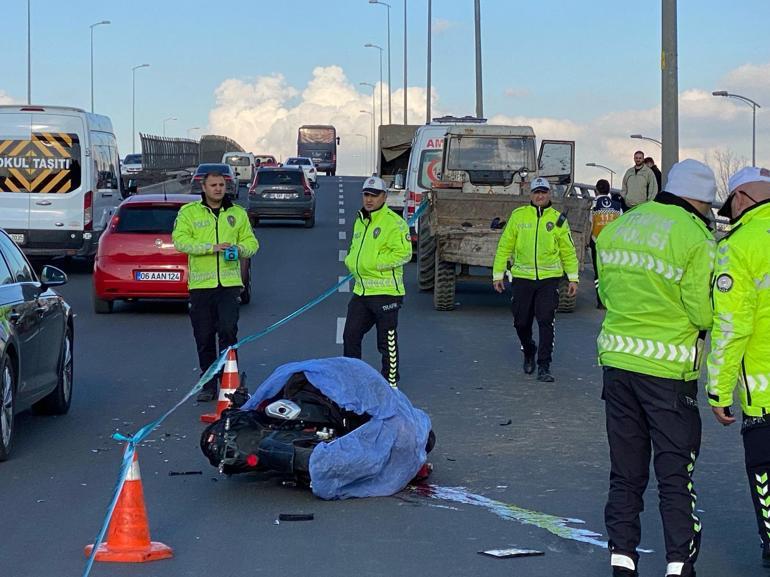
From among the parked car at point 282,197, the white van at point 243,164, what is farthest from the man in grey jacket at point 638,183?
the white van at point 243,164

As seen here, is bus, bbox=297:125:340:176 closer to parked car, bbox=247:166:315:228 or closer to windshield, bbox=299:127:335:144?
windshield, bbox=299:127:335:144

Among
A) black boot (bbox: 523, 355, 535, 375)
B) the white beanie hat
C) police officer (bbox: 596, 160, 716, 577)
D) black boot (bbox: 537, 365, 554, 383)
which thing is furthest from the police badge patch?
black boot (bbox: 523, 355, 535, 375)

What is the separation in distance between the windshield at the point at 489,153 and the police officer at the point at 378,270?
10.9 meters

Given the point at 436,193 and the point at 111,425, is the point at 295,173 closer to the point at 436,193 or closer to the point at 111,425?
the point at 436,193

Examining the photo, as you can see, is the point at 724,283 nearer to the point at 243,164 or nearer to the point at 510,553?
the point at 510,553

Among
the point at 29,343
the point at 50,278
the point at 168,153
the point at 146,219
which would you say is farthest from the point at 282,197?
the point at 168,153

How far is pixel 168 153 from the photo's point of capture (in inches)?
3014

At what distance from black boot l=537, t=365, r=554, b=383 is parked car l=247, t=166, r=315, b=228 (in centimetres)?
2434

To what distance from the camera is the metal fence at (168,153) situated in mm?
66625

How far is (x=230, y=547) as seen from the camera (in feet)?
22.7

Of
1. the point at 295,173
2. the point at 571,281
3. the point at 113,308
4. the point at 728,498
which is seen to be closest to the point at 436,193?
the point at 113,308

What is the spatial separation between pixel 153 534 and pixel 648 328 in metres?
2.82

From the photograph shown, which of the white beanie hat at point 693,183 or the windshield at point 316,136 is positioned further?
the windshield at point 316,136

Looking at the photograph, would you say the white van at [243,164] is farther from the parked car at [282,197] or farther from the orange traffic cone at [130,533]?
the orange traffic cone at [130,533]
